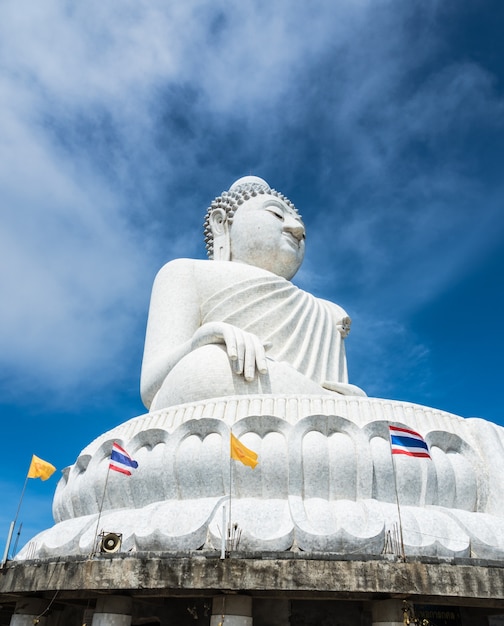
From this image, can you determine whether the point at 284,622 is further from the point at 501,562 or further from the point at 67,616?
the point at 67,616

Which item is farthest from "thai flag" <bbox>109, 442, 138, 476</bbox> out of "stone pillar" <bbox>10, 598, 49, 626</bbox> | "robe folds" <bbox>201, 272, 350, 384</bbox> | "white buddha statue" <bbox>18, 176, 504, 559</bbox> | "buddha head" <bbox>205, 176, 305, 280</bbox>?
"buddha head" <bbox>205, 176, 305, 280</bbox>

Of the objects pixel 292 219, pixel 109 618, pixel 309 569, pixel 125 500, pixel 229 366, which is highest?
pixel 292 219

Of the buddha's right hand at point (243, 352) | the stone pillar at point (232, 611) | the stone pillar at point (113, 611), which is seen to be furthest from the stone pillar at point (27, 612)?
the buddha's right hand at point (243, 352)

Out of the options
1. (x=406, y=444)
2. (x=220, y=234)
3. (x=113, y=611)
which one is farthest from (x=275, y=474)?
(x=220, y=234)

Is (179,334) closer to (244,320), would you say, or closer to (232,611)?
(244,320)

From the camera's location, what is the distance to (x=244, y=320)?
11945mm

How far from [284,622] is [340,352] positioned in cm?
686

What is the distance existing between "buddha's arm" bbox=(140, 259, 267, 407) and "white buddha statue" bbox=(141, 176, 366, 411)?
0.02 m

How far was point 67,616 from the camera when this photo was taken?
8.30 meters

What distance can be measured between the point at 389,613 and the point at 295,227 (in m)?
9.58

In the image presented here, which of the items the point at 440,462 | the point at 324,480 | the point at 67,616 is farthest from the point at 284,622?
the point at 67,616

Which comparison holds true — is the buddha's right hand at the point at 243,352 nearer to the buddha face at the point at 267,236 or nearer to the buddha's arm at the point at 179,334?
the buddha's arm at the point at 179,334

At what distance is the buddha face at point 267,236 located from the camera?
13.8 meters

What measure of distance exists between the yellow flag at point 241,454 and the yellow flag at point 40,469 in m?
3.59
